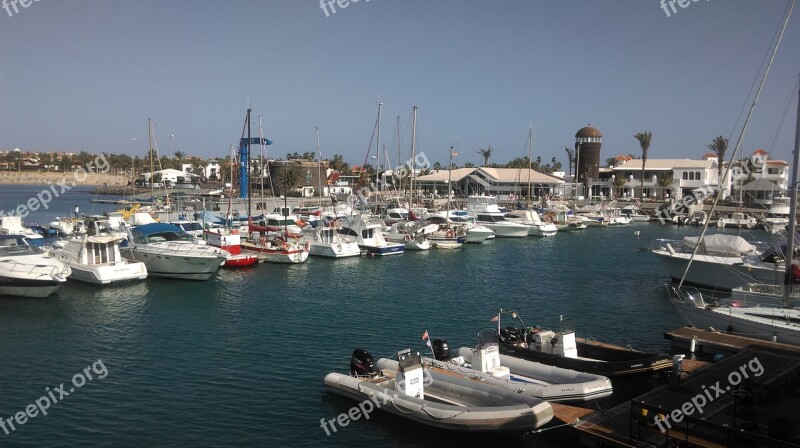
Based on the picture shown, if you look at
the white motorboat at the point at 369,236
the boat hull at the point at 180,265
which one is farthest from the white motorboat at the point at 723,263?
the boat hull at the point at 180,265

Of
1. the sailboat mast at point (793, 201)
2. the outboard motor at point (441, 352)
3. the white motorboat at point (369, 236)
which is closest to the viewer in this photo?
the outboard motor at point (441, 352)

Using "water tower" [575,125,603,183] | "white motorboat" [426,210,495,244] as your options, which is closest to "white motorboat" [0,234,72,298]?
"white motorboat" [426,210,495,244]

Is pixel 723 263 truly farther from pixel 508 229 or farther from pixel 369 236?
pixel 508 229

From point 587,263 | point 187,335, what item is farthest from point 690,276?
point 187,335

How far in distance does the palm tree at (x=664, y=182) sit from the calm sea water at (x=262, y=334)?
74351 millimetres

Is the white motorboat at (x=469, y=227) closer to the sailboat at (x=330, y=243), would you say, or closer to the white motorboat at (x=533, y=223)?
the white motorboat at (x=533, y=223)

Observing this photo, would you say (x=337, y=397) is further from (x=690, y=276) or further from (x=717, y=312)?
(x=690, y=276)

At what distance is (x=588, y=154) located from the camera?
407 feet

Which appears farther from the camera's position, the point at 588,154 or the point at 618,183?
the point at 588,154

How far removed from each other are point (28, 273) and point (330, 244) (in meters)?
22.5

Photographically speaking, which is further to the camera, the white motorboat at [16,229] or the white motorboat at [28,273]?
the white motorboat at [16,229]

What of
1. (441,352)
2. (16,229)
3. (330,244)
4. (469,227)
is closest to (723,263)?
(441,352)

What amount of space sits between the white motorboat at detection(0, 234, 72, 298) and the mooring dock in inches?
1054

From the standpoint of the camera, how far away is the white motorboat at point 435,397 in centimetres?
1565
